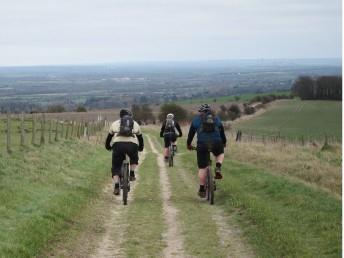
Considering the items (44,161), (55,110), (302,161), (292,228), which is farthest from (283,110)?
(292,228)

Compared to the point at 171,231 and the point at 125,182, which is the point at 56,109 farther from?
the point at 171,231

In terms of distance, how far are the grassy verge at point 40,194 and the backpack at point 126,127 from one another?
1694 mm

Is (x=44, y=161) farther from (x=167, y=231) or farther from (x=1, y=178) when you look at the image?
(x=167, y=231)

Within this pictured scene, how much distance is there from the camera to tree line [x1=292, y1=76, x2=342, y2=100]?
11688 centimetres

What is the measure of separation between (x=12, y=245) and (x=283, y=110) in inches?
3913

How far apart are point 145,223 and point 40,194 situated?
10.3 feet

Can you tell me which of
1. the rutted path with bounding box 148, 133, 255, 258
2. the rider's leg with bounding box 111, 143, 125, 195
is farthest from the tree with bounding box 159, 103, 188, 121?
the rider's leg with bounding box 111, 143, 125, 195

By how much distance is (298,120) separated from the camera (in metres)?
91.9

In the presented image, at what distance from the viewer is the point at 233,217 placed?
10930mm

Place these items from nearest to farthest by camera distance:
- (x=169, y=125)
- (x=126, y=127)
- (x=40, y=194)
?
1. (x=126, y=127)
2. (x=40, y=194)
3. (x=169, y=125)

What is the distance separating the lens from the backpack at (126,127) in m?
12.1

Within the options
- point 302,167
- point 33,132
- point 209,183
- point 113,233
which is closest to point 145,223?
point 113,233

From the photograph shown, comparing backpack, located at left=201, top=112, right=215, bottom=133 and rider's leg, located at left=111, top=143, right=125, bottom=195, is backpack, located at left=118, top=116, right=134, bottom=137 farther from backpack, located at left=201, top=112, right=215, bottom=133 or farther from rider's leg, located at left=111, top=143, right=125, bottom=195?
backpack, located at left=201, top=112, right=215, bottom=133

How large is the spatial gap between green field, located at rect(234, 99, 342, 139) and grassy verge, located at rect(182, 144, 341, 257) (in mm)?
57273
